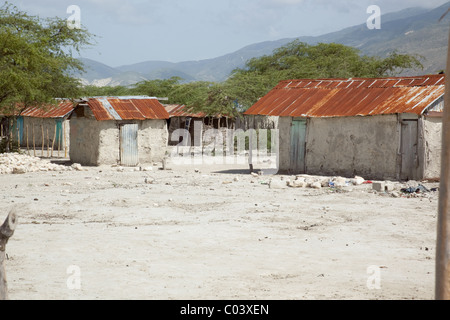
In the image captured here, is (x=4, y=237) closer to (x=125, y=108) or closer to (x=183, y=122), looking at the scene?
(x=125, y=108)

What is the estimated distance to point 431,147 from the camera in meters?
17.7

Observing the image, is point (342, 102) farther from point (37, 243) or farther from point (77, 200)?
point (37, 243)

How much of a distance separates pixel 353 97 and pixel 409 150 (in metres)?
3.01

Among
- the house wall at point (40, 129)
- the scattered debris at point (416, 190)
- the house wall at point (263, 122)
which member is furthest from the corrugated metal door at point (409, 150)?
the house wall at point (40, 129)

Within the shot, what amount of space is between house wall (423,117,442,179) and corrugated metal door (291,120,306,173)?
405 centimetres

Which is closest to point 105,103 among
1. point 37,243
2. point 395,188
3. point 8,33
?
point 8,33

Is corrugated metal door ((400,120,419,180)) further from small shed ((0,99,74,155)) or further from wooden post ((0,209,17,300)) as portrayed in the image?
small shed ((0,99,74,155))

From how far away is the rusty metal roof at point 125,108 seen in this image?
23.8 metres

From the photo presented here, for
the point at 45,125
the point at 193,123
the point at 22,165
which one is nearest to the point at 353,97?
the point at 22,165

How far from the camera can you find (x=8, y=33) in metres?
24.3

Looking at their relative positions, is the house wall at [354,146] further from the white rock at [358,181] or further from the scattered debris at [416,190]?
the scattered debris at [416,190]

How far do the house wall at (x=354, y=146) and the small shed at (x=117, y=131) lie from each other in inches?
303

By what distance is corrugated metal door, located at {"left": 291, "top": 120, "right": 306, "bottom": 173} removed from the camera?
20.3 m

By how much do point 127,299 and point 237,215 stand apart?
612 centimetres
